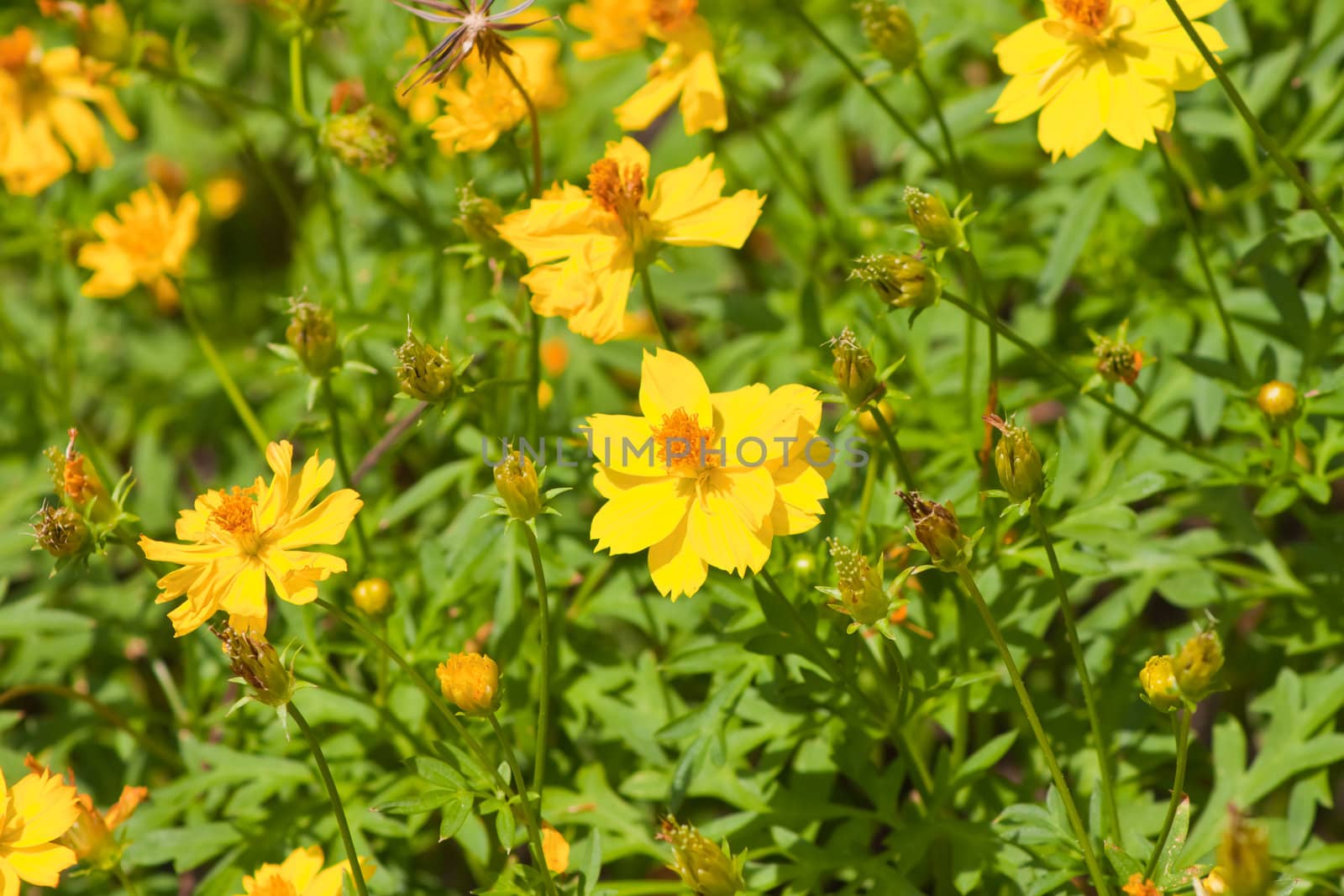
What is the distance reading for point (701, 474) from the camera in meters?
1.51

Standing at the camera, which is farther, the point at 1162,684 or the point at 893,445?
the point at 893,445

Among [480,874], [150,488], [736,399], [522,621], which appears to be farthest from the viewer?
[150,488]

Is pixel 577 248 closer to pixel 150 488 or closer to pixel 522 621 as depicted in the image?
pixel 522 621

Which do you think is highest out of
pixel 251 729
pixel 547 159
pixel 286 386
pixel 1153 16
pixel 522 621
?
pixel 1153 16

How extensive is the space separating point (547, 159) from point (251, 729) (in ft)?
4.45

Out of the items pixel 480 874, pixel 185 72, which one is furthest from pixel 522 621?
pixel 185 72

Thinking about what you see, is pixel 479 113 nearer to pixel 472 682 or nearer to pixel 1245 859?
pixel 472 682

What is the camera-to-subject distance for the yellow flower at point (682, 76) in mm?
1976

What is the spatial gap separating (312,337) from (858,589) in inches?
34.2

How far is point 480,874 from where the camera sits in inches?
70.2

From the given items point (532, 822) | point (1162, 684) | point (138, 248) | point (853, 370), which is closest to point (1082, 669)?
point (1162, 684)

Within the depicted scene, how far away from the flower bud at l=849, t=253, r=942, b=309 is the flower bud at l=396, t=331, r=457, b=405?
53 cm

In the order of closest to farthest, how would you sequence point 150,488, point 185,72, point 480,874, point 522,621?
point 480,874 → point 522,621 → point 185,72 → point 150,488

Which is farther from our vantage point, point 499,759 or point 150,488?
point 150,488
